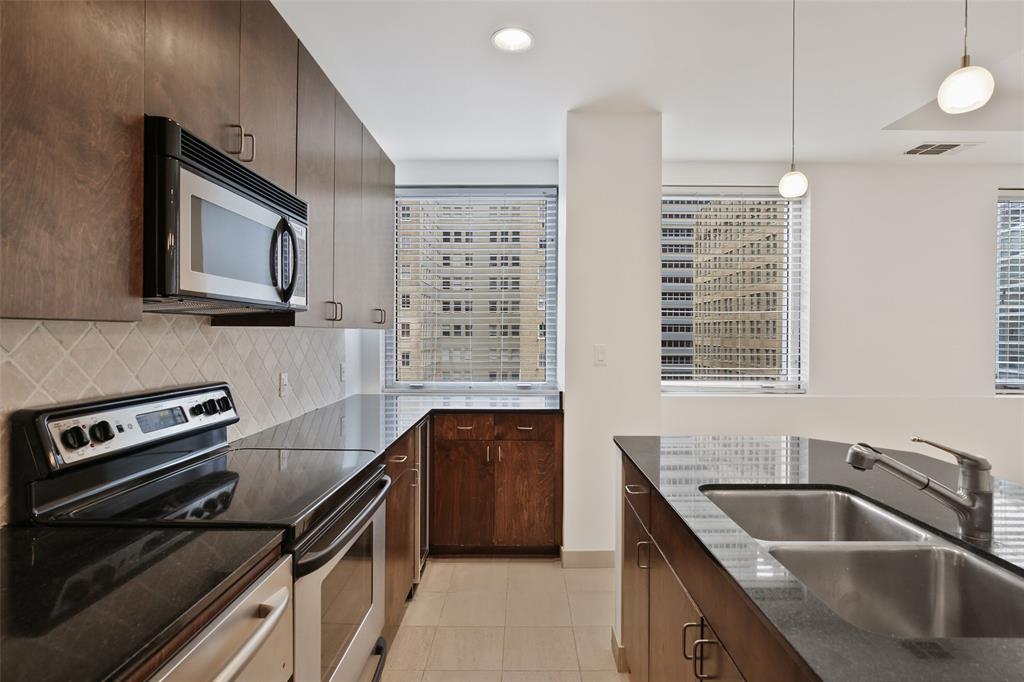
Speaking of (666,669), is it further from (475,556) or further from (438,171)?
(438,171)

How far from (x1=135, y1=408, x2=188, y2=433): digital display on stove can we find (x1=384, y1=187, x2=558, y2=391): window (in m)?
2.29

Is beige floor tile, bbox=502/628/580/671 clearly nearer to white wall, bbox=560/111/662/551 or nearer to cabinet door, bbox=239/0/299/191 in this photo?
white wall, bbox=560/111/662/551

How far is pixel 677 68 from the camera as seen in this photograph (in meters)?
2.49

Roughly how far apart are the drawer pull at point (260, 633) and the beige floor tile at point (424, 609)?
1.53m

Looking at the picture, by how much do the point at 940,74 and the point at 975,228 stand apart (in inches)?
72.9

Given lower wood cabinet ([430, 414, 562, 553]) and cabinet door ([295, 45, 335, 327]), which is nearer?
cabinet door ([295, 45, 335, 327])

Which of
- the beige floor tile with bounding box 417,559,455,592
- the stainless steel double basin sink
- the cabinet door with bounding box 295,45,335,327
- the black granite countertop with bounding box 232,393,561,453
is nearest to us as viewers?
the stainless steel double basin sink

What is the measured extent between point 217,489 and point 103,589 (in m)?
0.56

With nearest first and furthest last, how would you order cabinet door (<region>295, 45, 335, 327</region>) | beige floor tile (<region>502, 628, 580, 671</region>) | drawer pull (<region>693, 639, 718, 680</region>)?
drawer pull (<region>693, 639, 718, 680</region>), cabinet door (<region>295, 45, 335, 327</region>), beige floor tile (<region>502, 628, 580, 671</region>)

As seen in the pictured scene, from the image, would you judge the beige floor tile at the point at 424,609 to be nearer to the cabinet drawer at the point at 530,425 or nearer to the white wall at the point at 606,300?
the white wall at the point at 606,300

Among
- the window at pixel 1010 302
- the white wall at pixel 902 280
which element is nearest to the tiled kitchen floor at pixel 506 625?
the white wall at pixel 902 280

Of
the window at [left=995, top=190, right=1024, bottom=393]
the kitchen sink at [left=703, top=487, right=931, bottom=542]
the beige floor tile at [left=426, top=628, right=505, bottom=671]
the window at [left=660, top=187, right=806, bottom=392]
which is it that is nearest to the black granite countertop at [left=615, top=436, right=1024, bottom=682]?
the kitchen sink at [left=703, top=487, right=931, bottom=542]

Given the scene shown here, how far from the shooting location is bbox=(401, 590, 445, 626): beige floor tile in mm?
2455

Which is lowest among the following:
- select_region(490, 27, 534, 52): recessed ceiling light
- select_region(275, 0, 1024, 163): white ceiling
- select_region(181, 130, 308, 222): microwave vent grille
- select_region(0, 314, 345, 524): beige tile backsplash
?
select_region(0, 314, 345, 524): beige tile backsplash
